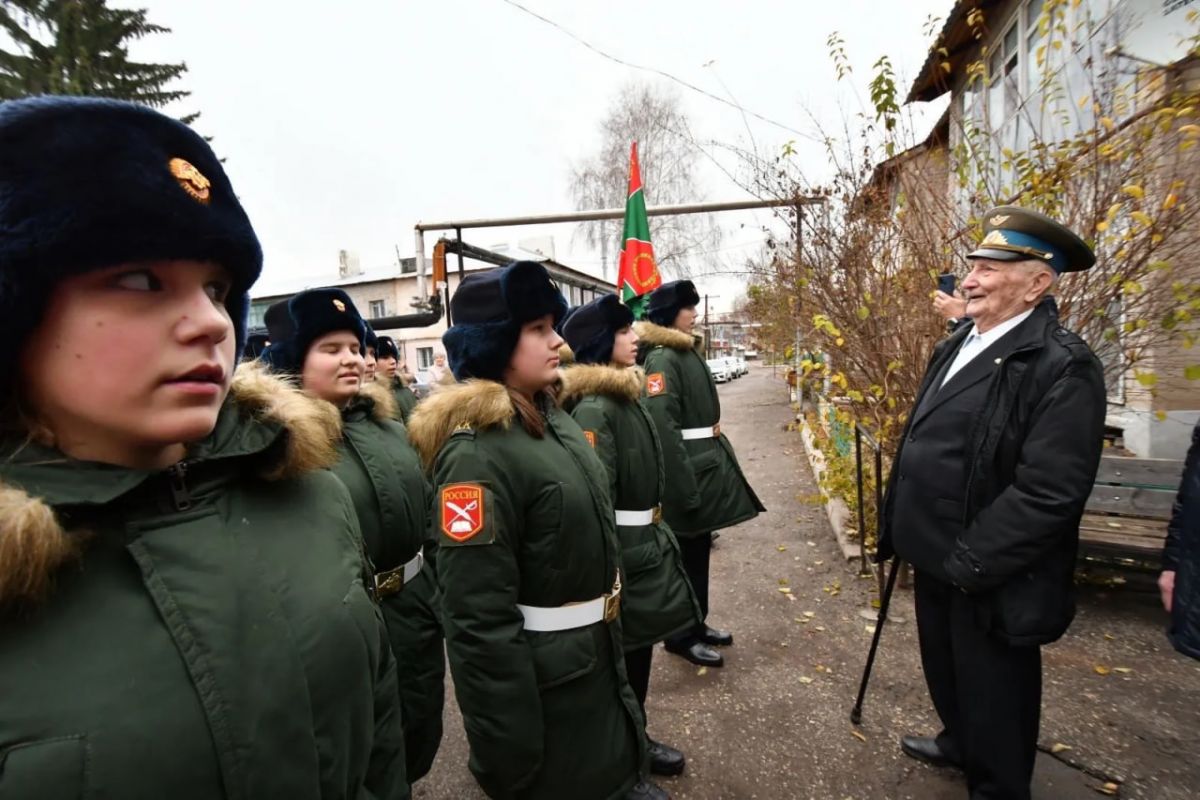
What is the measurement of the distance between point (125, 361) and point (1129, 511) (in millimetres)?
5617

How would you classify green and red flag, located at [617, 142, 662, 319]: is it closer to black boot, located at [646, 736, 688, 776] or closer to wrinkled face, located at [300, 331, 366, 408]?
wrinkled face, located at [300, 331, 366, 408]

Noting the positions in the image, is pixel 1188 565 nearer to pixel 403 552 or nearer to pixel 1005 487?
pixel 1005 487

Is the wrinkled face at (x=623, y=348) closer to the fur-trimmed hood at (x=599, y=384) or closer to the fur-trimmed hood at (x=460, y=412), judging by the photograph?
the fur-trimmed hood at (x=599, y=384)

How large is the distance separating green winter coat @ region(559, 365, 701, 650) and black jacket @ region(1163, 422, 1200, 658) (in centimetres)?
180

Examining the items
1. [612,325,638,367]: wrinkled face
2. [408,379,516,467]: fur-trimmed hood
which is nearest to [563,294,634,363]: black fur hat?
[612,325,638,367]: wrinkled face

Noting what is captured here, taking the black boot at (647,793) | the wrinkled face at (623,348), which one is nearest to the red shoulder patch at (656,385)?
the wrinkled face at (623,348)

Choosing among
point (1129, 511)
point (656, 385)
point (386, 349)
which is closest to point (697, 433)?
point (656, 385)

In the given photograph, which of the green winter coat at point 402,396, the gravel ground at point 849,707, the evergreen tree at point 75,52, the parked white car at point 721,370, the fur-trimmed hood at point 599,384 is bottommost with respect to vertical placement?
the parked white car at point 721,370

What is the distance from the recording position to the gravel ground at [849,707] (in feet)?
9.17

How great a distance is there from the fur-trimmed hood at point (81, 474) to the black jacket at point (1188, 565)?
2.75m

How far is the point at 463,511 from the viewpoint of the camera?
193cm

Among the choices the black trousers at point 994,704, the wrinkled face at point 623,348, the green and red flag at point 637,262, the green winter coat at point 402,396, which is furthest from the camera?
the green and red flag at point 637,262

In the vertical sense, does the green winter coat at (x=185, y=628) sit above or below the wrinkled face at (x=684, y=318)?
below

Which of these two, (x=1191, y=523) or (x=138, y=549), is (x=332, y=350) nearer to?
(x=138, y=549)
